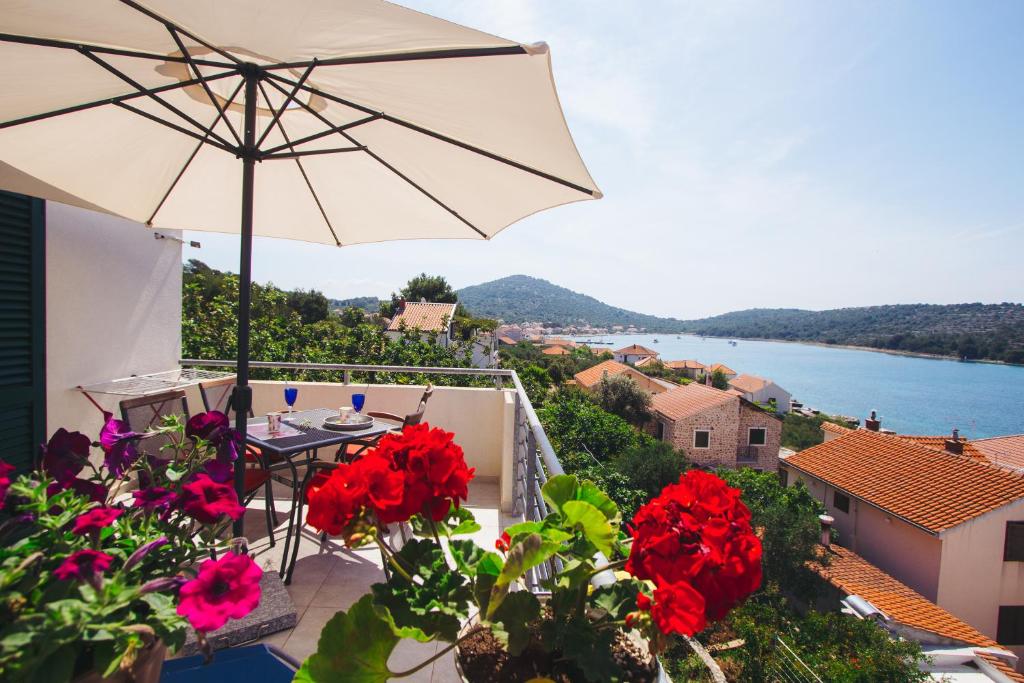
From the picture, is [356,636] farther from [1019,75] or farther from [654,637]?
[1019,75]

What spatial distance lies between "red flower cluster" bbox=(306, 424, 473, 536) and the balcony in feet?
2.18

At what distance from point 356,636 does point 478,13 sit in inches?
118

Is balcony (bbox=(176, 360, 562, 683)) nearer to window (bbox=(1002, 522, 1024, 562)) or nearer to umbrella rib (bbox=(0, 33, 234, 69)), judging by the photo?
umbrella rib (bbox=(0, 33, 234, 69))

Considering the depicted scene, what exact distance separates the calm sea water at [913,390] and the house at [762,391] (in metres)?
10.5

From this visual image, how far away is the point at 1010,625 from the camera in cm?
1897

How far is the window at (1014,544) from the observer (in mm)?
17578

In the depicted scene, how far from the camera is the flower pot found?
22.0 inches

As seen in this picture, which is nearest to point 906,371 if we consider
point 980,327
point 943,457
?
point 980,327

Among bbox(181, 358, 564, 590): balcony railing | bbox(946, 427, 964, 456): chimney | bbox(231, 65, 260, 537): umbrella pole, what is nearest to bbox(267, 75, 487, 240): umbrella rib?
bbox(231, 65, 260, 537): umbrella pole

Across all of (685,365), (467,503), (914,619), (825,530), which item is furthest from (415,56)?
(685,365)

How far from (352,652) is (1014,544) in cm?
2615

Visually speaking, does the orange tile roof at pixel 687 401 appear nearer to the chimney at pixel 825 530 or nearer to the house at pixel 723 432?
the house at pixel 723 432

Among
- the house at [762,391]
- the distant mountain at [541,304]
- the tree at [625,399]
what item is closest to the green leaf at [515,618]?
the tree at [625,399]

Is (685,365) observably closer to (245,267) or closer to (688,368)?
(688,368)
